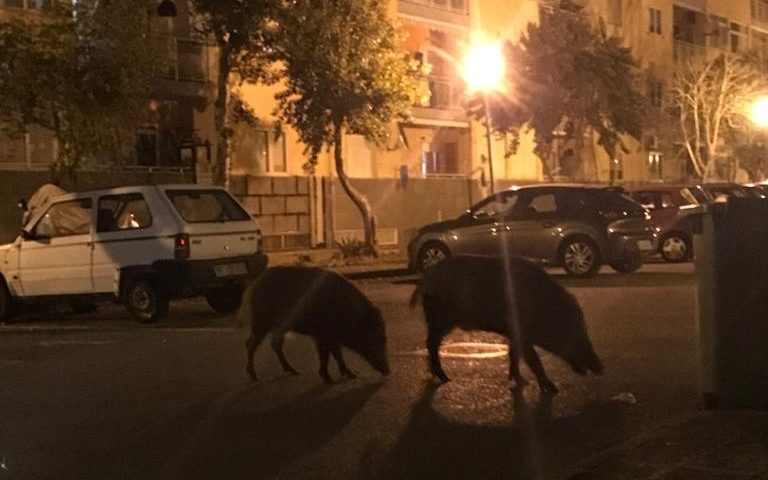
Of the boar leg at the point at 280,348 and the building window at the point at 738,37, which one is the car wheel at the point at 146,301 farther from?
the building window at the point at 738,37

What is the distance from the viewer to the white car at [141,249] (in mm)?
14594

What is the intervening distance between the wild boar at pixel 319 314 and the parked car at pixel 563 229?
973cm

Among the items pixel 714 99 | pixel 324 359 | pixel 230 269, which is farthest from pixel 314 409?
pixel 714 99

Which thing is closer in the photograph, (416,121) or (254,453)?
(254,453)

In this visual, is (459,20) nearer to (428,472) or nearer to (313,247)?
(313,247)

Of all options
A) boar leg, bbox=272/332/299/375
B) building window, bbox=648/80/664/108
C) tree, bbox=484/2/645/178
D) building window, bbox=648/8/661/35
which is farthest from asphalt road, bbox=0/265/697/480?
building window, bbox=648/8/661/35

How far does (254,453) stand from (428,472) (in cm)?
128

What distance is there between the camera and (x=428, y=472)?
6.78 m

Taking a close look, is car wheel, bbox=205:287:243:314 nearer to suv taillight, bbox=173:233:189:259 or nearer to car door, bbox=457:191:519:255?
suv taillight, bbox=173:233:189:259

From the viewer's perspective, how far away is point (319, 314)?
9.66 metres

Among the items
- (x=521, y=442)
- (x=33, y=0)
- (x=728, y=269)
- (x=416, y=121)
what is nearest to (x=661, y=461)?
(x=521, y=442)

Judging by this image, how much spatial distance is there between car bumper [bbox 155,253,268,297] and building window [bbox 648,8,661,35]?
32.8 meters

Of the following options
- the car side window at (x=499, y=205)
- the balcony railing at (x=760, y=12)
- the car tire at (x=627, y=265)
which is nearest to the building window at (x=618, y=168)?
the balcony railing at (x=760, y=12)

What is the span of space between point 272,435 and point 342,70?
1700cm
